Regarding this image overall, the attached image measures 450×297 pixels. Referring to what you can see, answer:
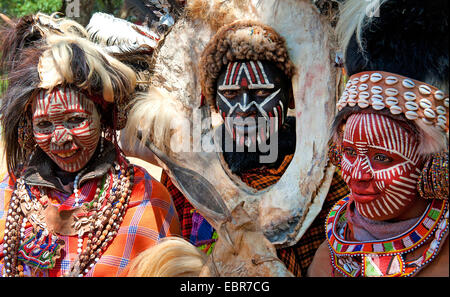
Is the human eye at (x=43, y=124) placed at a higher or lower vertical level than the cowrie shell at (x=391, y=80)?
lower

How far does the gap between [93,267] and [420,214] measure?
1635 millimetres

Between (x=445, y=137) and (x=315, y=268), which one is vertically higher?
(x=445, y=137)

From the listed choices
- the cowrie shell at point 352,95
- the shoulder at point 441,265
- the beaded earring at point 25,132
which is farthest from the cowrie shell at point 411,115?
the beaded earring at point 25,132

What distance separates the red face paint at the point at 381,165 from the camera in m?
1.94

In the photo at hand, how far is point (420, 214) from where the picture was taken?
1.99 meters

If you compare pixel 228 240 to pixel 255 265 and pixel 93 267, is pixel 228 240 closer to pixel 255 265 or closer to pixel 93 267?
pixel 255 265

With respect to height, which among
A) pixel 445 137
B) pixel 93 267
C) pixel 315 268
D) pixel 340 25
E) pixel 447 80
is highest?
pixel 340 25

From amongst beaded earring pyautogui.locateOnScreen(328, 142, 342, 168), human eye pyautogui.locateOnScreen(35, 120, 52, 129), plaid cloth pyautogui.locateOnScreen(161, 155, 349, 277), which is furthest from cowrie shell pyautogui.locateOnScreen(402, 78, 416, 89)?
human eye pyautogui.locateOnScreen(35, 120, 52, 129)

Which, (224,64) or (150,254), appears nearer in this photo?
(150,254)

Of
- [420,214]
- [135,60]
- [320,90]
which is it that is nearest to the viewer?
[420,214]

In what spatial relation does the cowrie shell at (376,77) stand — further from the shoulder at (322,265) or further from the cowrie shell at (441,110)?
the shoulder at (322,265)

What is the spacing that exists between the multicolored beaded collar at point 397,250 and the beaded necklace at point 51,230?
1.28 m

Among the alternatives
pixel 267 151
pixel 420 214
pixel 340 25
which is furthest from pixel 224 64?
pixel 420 214

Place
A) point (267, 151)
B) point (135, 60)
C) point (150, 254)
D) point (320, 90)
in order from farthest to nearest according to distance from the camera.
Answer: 1. point (135, 60)
2. point (267, 151)
3. point (320, 90)
4. point (150, 254)
